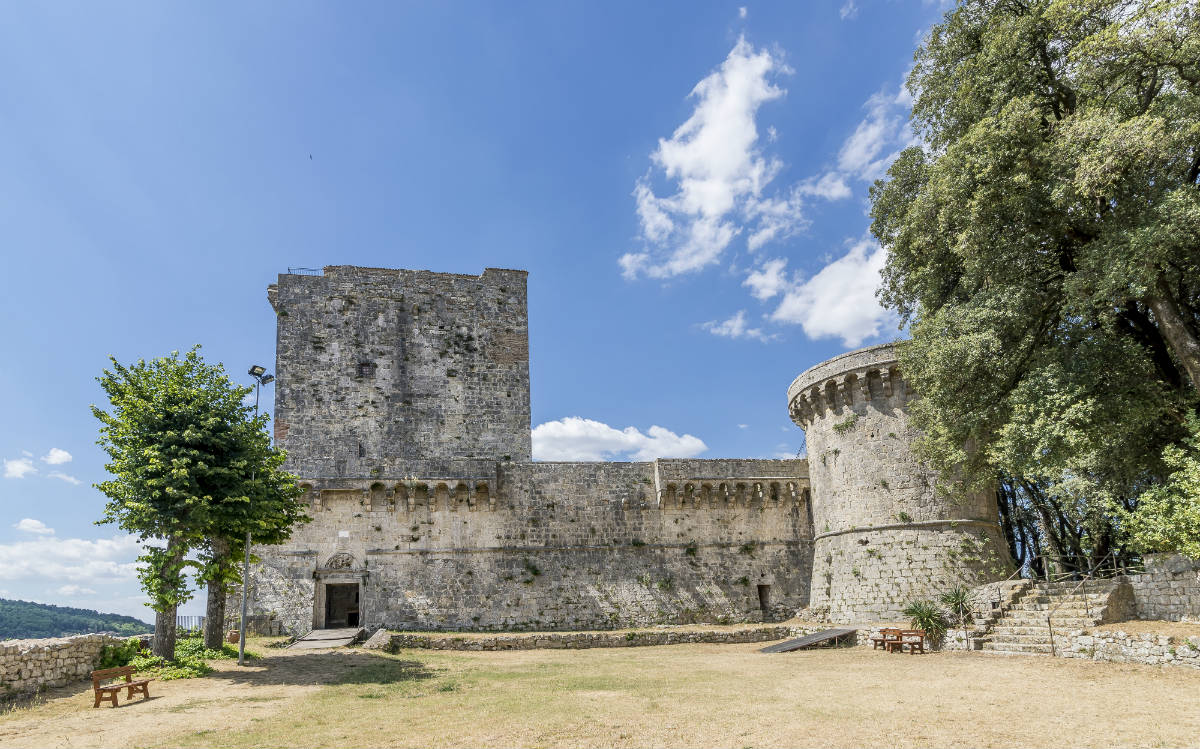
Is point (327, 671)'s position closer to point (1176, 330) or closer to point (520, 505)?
point (520, 505)

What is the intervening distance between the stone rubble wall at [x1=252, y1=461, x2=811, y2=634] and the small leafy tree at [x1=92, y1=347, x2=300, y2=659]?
211 inches

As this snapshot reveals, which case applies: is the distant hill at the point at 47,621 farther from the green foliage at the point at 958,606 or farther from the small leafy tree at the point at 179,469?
the green foliage at the point at 958,606

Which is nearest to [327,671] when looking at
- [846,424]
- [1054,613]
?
[1054,613]

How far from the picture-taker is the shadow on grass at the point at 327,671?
38.5 feet

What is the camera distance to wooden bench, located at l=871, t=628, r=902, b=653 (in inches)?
575

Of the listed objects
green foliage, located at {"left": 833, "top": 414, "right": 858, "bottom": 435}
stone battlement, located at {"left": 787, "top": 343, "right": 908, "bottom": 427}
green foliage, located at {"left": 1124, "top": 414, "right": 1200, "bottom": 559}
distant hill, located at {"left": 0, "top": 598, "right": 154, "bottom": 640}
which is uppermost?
stone battlement, located at {"left": 787, "top": 343, "right": 908, "bottom": 427}

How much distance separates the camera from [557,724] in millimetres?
7887

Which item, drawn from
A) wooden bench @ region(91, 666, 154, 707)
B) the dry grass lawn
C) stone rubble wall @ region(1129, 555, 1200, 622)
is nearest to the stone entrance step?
the dry grass lawn

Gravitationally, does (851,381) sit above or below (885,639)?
above

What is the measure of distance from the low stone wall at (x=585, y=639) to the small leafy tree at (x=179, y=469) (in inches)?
190

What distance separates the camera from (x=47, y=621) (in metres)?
44.3

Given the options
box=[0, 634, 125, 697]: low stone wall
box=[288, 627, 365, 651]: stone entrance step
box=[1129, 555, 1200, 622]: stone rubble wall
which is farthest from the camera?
box=[288, 627, 365, 651]: stone entrance step

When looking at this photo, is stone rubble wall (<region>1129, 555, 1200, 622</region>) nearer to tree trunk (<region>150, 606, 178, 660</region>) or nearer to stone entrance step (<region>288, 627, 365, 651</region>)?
stone entrance step (<region>288, 627, 365, 651</region>)

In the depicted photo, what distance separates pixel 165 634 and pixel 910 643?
1442 centimetres
